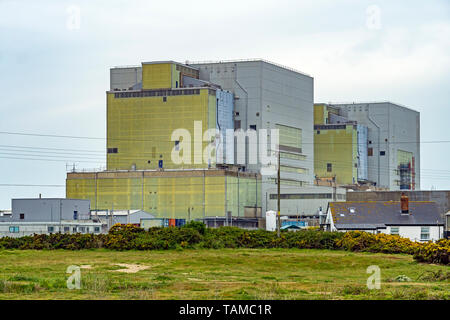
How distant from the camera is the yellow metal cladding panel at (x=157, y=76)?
521ft

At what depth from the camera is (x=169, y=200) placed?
156 meters

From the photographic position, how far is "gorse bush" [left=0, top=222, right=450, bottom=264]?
72.9 m

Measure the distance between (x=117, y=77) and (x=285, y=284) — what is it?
137m

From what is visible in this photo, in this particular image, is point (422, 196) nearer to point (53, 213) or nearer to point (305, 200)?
point (305, 200)

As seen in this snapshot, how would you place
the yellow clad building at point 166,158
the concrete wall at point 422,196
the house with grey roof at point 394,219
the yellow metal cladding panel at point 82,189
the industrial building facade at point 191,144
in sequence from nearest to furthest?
the house with grey roof at point 394,219 < the concrete wall at point 422,196 < the yellow clad building at point 166,158 < the industrial building facade at point 191,144 < the yellow metal cladding panel at point 82,189

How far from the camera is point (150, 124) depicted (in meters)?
161

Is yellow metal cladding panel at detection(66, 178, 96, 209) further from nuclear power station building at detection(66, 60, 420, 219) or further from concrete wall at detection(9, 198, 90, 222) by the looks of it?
concrete wall at detection(9, 198, 90, 222)

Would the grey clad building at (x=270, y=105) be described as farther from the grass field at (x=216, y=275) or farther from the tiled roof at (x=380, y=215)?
the grass field at (x=216, y=275)

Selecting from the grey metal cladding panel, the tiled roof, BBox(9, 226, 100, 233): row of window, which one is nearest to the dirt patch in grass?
the tiled roof

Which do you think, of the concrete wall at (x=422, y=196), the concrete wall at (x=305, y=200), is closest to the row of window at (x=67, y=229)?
the concrete wall at (x=422, y=196)

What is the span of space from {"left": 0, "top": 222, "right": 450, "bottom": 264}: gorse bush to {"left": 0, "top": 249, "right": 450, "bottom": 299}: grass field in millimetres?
2301

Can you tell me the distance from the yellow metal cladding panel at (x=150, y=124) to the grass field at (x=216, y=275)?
8451 centimetres

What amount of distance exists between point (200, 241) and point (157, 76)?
86150 mm
